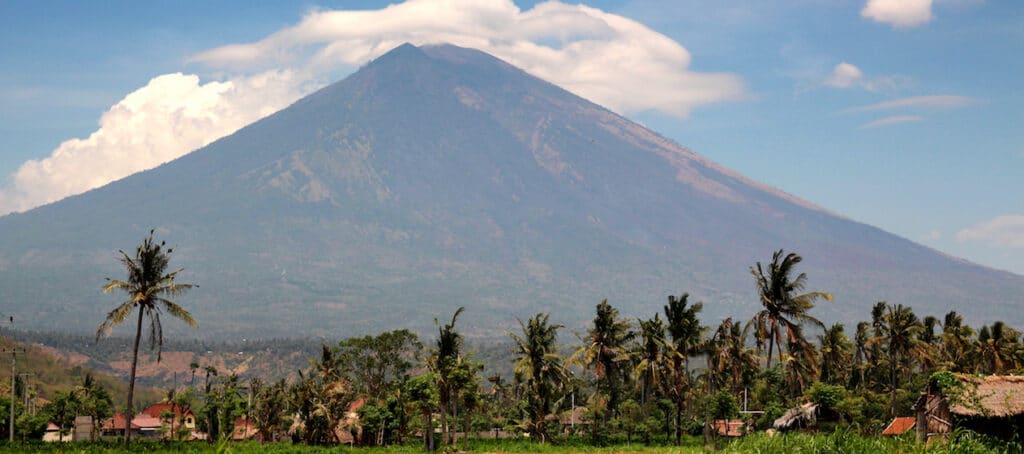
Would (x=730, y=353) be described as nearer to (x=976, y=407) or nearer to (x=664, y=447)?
(x=664, y=447)

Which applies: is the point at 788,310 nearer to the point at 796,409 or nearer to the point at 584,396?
the point at 796,409

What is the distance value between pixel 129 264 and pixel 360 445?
2343 cm

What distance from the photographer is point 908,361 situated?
83062mm

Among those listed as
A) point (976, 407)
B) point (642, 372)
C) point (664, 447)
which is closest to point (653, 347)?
point (642, 372)

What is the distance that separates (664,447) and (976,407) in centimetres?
2544

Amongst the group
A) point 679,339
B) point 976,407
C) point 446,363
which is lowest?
point 976,407

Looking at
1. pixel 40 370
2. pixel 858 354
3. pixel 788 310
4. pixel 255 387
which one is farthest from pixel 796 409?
pixel 40 370

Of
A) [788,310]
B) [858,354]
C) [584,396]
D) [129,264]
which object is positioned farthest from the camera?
[584,396]

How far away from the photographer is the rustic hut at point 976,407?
38.4 m

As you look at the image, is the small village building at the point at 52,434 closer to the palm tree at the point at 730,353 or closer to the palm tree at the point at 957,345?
the palm tree at the point at 730,353

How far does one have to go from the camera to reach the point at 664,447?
6184cm

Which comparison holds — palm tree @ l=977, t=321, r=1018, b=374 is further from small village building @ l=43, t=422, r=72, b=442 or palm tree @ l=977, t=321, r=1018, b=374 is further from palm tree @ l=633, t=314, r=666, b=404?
small village building @ l=43, t=422, r=72, b=442

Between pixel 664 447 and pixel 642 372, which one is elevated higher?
pixel 642 372

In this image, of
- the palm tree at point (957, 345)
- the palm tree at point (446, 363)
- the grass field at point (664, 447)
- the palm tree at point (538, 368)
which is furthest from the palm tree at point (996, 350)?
the palm tree at point (446, 363)
